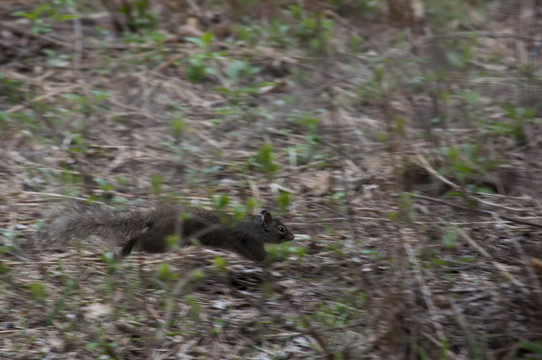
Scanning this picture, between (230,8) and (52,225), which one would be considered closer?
(52,225)

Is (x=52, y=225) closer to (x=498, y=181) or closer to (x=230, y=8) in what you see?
(x=498, y=181)

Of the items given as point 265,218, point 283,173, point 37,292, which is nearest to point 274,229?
point 265,218

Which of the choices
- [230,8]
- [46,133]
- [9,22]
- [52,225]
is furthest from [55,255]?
[230,8]

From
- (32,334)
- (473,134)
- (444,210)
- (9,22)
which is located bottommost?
(32,334)

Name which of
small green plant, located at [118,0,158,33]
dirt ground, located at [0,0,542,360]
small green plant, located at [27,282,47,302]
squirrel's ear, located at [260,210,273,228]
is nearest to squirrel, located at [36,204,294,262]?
squirrel's ear, located at [260,210,273,228]

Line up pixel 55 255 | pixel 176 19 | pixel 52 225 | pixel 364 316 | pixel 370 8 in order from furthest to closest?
pixel 176 19
pixel 370 8
pixel 55 255
pixel 52 225
pixel 364 316

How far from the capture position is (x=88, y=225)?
4.58 m

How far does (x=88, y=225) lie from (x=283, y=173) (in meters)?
2.03

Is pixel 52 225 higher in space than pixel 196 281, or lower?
higher

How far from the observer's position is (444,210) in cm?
546

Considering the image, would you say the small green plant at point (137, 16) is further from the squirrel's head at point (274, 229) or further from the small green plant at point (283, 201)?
the squirrel's head at point (274, 229)

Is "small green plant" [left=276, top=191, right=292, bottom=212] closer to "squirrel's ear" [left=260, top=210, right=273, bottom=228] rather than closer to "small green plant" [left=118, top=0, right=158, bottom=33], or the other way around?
"squirrel's ear" [left=260, top=210, right=273, bottom=228]

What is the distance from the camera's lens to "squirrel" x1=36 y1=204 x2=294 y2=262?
4.56 meters

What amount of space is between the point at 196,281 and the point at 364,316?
1.12 m
